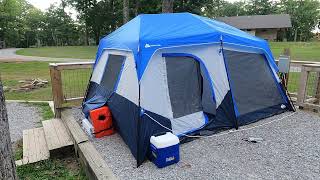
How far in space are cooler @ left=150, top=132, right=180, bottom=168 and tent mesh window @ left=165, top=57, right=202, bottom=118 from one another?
0.65 meters

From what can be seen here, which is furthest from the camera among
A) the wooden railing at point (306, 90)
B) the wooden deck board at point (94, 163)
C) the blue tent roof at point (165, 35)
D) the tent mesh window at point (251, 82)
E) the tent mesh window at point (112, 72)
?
the wooden railing at point (306, 90)

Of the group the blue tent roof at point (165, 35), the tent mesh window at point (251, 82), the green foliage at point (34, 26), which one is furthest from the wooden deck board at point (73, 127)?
the green foliage at point (34, 26)

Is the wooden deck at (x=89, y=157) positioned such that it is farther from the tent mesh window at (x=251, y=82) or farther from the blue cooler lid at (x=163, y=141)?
the tent mesh window at (x=251, y=82)

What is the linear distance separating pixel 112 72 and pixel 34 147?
5.31 ft

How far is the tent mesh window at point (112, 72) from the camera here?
4051mm

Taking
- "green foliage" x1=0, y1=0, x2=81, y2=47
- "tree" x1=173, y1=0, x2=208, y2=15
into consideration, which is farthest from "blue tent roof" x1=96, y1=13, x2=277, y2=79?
"green foliage" x1=0, y1=0, x2=81, y2=47

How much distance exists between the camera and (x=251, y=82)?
4.47m

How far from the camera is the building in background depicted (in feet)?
124

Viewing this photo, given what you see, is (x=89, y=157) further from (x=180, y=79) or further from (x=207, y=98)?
(x=207, y=98)

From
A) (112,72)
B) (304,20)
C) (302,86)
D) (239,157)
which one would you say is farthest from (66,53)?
(304,20)

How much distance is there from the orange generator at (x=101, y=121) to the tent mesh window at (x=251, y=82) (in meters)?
2.02

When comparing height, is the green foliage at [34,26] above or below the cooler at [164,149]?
above

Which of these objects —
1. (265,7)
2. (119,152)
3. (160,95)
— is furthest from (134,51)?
(265,7)

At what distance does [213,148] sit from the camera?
11.6 feet
